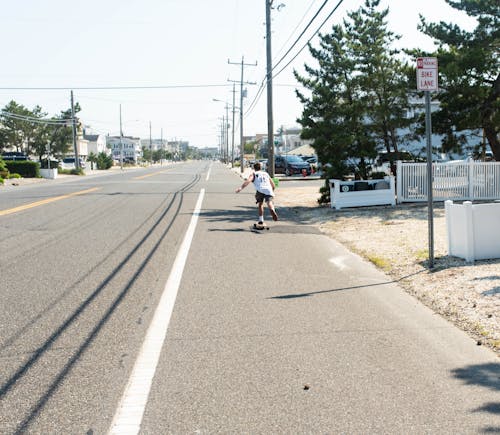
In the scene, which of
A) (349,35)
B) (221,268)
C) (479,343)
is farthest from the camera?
(349,35)

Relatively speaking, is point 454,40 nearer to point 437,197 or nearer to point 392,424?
point 437,197

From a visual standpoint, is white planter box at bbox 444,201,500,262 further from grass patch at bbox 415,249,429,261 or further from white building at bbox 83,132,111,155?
white building at bbox 83,132,111,155

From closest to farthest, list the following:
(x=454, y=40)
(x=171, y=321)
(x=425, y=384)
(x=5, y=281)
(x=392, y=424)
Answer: (x=392, y=424), (x=425, y=384), (x=171, y=321), (x=5, y=281), (x=454, y=40)

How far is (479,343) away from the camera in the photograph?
5.27 metres

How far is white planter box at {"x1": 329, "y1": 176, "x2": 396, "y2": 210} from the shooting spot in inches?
706

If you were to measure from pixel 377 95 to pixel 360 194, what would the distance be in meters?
3.60

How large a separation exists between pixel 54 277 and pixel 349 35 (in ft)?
47.5

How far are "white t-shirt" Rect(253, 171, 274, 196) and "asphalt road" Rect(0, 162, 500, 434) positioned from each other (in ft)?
13.1

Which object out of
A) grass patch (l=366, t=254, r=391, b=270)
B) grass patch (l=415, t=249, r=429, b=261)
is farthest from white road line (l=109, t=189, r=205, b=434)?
grass patch (l=415, t=249, r=429, b=261)

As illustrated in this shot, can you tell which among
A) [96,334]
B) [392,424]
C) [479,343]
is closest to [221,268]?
[96,334]

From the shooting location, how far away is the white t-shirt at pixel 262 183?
13.8 meters

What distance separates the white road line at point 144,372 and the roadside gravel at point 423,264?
3029 mm

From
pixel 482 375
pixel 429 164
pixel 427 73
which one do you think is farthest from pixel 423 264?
pixel 482 375

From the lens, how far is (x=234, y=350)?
496cm
